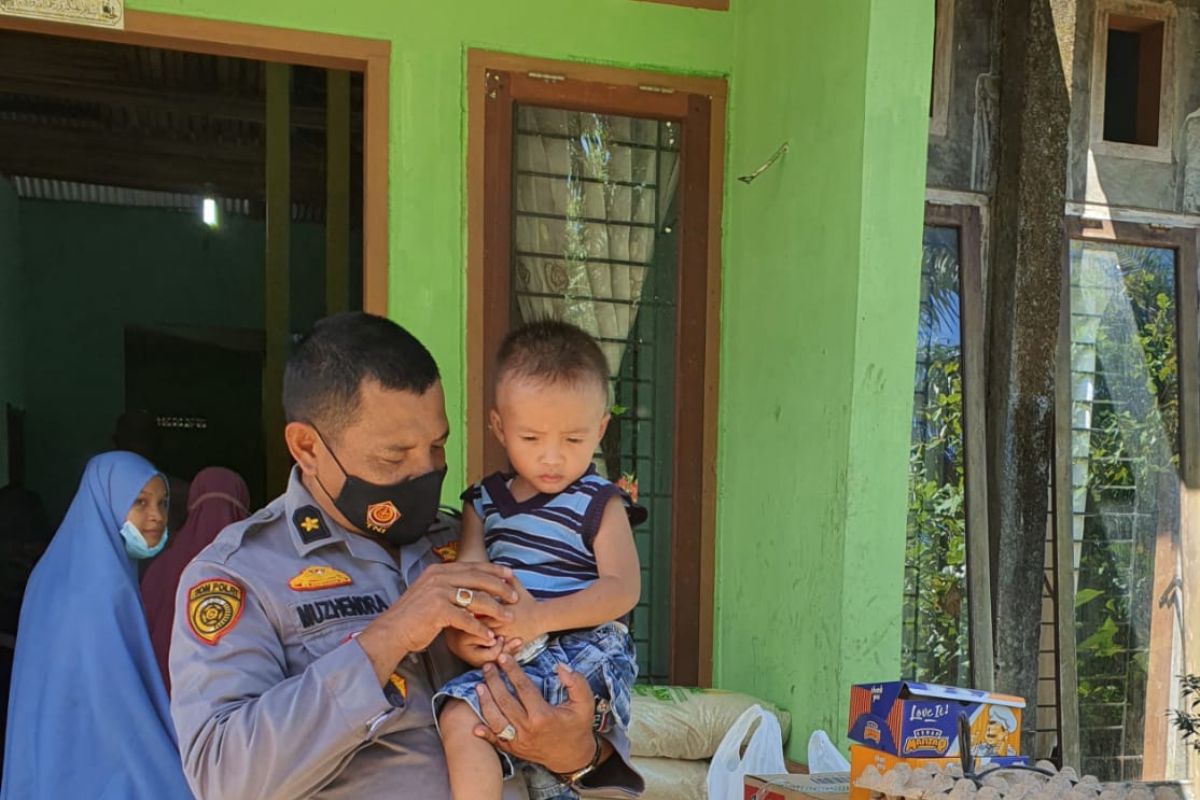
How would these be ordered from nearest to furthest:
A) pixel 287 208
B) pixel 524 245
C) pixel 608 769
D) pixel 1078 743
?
pixel 608 769
pixel 524 245
pixel 1078 743
pixel 287 208

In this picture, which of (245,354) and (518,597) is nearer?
(518,597)

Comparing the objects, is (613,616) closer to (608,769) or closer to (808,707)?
(608,769)

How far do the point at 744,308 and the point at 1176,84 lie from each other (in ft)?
8.11

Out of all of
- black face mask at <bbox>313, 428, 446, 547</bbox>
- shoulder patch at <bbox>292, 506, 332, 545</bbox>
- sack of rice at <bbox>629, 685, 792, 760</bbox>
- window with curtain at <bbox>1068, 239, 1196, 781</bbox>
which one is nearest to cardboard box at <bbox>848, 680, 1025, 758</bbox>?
sack of rice at <bbox>629, 685, 792, 760</bbox>

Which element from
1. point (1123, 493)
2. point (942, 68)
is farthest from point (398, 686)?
point (1123, 493)

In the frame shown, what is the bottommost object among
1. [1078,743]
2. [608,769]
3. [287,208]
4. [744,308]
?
[1078,743]

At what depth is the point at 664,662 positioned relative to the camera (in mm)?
4184

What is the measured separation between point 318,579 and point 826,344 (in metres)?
2.19

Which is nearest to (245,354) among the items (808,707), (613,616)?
(808,707)

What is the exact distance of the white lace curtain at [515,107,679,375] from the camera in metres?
4.09

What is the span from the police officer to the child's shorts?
41 millimetres

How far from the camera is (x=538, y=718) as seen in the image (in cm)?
159

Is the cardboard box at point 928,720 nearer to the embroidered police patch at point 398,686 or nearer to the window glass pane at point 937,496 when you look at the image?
the embroidered police patch at point 398,686

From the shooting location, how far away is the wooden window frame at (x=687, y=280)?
3994mm
